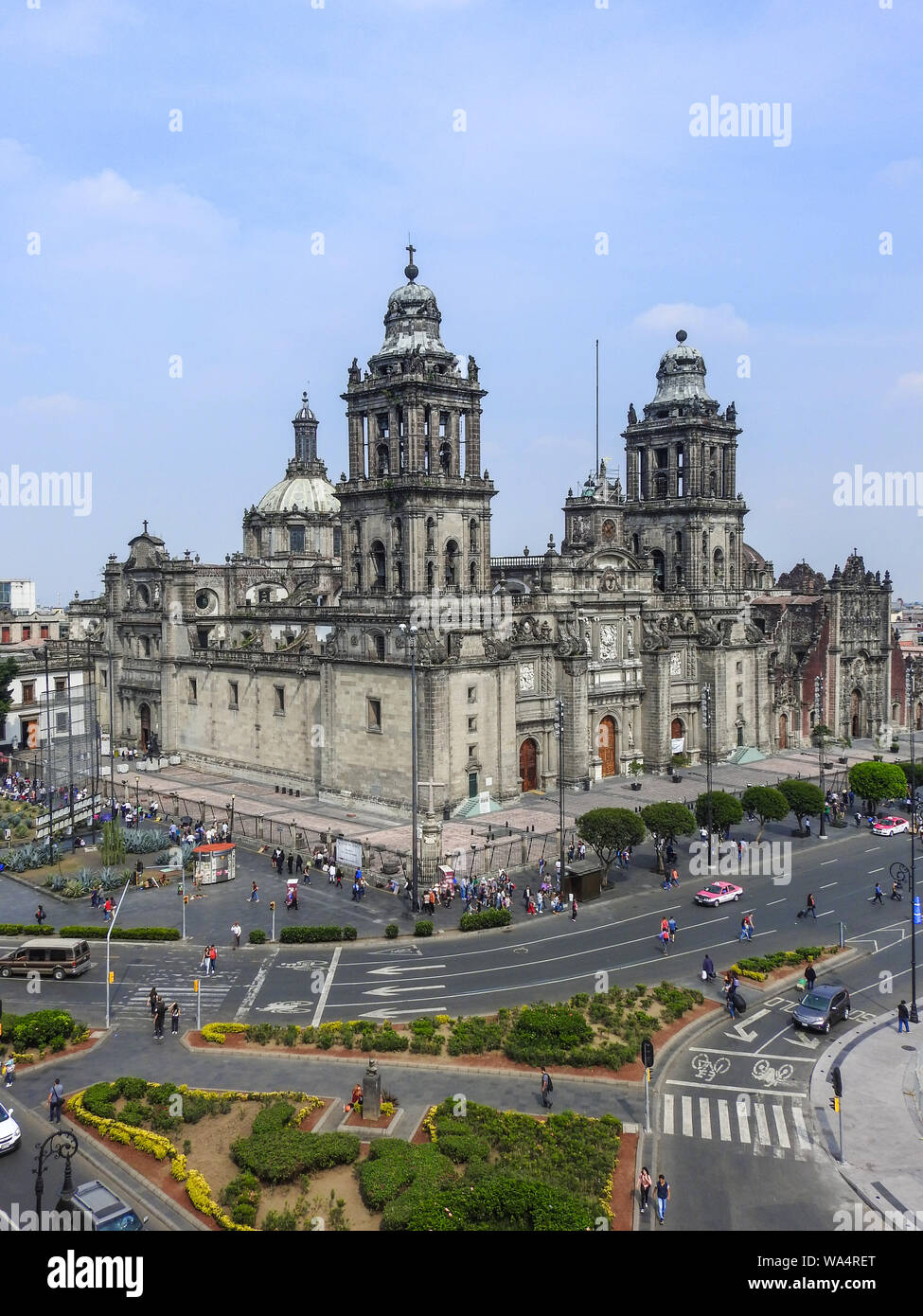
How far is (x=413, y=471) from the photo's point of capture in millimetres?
60844

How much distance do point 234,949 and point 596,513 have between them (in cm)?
4357

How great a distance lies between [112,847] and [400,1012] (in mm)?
23138

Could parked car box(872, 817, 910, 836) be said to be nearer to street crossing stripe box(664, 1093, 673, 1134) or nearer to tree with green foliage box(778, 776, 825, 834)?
tree with green foliage box(778, 776, 825, 834)

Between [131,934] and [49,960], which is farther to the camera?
[131,934]

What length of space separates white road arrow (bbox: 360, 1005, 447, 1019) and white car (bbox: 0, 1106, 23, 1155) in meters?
11.3

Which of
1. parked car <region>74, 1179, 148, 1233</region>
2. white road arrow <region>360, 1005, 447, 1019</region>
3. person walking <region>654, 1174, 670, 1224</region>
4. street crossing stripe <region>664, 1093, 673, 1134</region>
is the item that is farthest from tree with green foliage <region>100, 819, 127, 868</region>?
person walking <region>654, 1174, 670, 1224</region>

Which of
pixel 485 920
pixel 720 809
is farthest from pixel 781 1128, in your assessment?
pixel 720 809

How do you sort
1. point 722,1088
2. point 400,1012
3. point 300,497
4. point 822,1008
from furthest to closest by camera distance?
point 300,497 < point 400,1012 < point 822,1008 < point 722,1088

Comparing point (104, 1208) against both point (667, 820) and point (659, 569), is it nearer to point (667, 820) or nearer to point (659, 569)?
point (667, 820)

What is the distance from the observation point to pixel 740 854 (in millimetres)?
54656

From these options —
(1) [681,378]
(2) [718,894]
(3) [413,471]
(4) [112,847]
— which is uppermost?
(1) [681,378]

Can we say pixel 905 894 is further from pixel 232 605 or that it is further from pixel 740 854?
pixel 232 605

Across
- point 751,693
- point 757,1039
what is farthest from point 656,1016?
point 751,693
